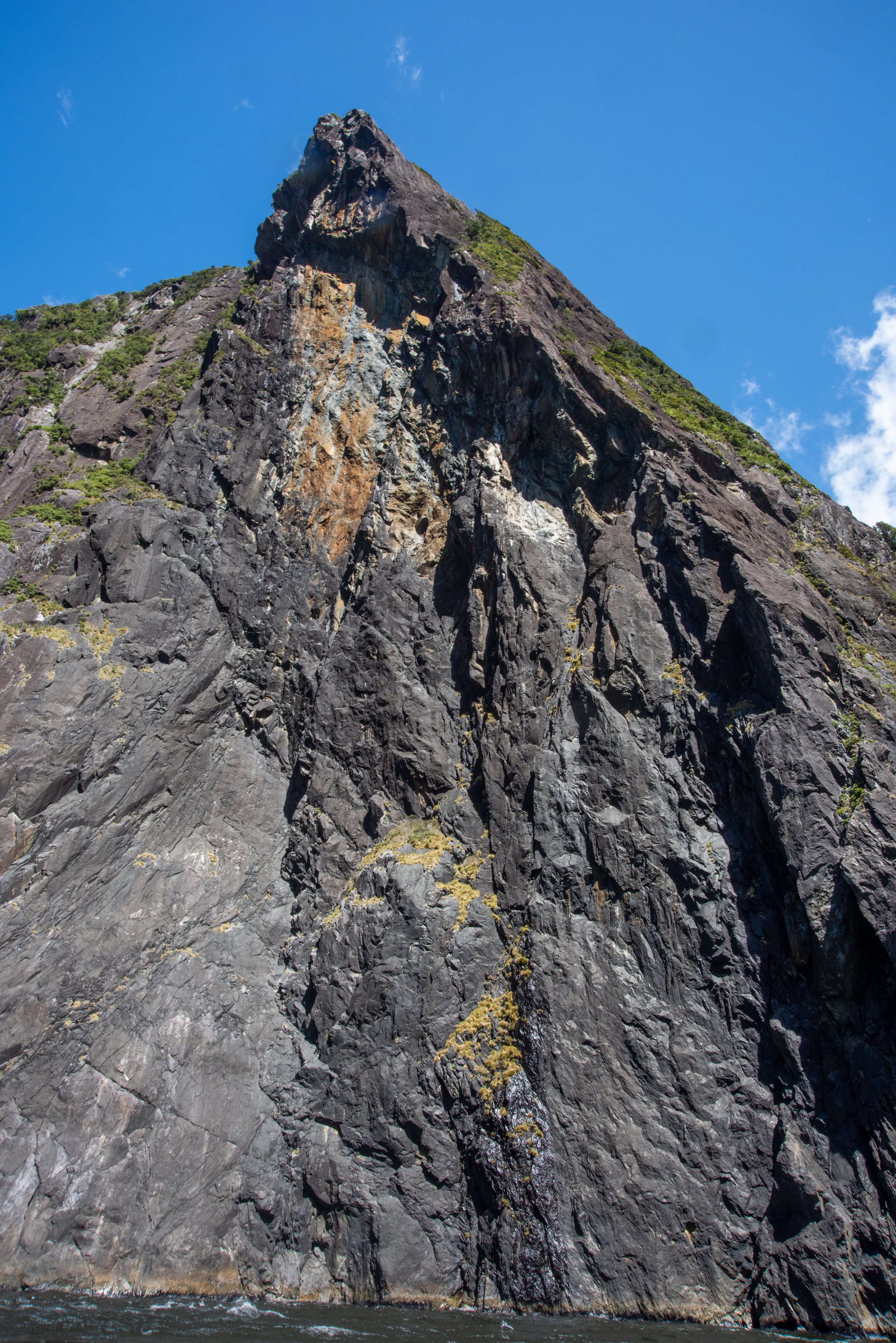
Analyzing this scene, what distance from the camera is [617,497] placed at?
714 inches

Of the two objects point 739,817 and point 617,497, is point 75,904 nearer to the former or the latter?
point 739,817

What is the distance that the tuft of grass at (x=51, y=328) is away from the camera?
28.4 m

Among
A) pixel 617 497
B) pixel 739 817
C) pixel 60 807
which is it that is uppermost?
pixel 617 497

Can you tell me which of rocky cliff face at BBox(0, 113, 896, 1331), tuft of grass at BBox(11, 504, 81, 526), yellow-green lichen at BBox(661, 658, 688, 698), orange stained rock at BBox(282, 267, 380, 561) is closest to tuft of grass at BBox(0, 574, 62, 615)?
rocky cliff face at BBox(0, 113, 896, 1331)

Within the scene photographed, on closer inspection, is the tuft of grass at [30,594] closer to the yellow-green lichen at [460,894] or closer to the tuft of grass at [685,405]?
the yellow-green lichen at [460,894]

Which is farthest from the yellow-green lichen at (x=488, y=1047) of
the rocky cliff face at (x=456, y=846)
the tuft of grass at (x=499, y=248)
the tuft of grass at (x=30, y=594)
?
the tuft of grass at (x=499, y=248)

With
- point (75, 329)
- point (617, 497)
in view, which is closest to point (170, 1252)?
point (617, 497)

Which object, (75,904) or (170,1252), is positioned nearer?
(170,1252)

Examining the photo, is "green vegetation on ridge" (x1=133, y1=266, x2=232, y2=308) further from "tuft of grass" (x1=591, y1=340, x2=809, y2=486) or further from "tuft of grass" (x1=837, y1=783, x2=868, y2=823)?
"tuft of grass" (x1=837, y1=783, x2=868, y2=823)

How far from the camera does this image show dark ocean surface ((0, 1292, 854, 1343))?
9.34m

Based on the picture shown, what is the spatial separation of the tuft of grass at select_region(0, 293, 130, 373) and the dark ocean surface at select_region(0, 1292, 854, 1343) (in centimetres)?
2983

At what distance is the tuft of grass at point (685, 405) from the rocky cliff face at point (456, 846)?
8.5 inches

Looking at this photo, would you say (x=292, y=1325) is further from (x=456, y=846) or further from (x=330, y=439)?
(x=330, y=439)

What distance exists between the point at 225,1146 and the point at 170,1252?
156 centimetres
